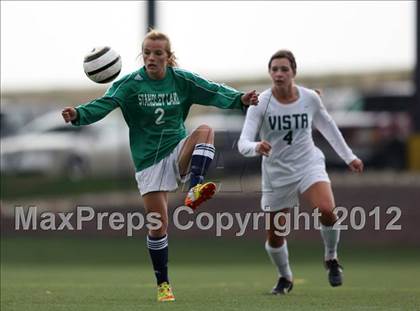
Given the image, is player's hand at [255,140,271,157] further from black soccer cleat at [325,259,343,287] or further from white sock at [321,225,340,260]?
black soccer cleat at [325,259,343,287]

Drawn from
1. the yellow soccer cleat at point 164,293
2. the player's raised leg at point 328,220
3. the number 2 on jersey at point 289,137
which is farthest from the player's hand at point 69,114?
the player's raised leg at point 328,220

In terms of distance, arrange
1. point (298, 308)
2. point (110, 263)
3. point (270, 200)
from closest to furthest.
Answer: point (298, 308) < point (270, 200) < point (110, 263)

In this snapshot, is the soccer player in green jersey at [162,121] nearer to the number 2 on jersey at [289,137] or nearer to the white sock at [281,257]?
the number 2 on jersey at [289,137]

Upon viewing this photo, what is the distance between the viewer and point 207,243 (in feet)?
74.5

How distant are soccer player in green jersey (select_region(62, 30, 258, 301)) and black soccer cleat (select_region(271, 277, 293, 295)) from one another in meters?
1.51

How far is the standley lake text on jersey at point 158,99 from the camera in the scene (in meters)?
11.5

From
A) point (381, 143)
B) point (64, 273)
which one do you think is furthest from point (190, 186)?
point (381, 143)

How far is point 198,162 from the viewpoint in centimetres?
1143

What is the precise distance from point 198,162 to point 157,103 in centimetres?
63

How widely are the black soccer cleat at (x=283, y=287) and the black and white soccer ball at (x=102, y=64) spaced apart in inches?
108

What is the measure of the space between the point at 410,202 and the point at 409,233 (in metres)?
0.51

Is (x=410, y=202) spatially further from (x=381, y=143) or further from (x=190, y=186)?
(x=190, y=186)

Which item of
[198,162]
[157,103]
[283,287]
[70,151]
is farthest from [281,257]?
[70,151]

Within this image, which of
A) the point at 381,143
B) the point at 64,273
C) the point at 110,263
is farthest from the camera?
the point at 381,143
